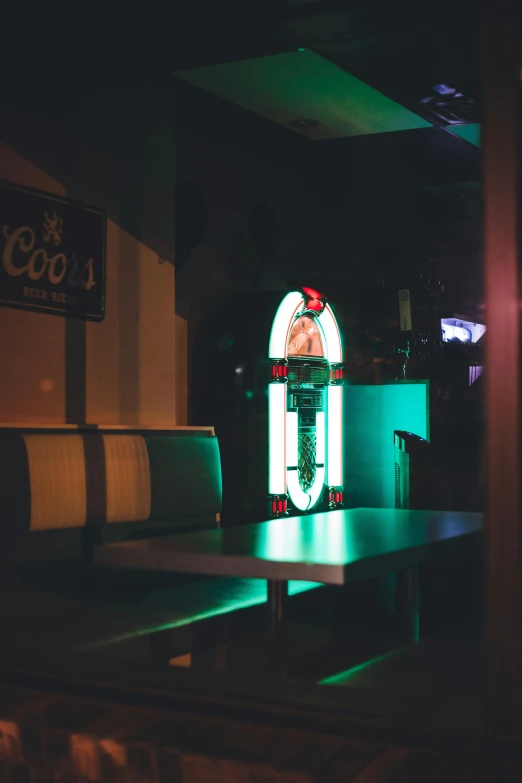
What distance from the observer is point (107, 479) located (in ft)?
14.6

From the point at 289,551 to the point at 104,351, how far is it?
2.59 metres

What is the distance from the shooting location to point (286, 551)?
2.74 m

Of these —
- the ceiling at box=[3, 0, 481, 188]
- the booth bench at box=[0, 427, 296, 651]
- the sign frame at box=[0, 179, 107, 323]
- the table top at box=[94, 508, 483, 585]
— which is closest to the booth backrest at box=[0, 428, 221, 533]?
the booth bench at box=[0, 427, 296, 651]

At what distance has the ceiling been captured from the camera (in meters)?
3.05

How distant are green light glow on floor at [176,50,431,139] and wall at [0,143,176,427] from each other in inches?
49.5

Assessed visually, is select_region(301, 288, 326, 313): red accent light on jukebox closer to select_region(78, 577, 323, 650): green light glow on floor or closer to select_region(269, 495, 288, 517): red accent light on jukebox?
select_region(269, 495, 288, 517): red accent light on jukebox

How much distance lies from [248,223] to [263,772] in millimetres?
5517

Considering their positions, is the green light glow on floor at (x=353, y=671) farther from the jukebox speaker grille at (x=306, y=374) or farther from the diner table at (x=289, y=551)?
the jukebox speaker grille at (x=306, y=374)

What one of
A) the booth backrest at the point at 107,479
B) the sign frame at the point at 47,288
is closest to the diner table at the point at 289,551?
the booth backrest at the point at 107,479

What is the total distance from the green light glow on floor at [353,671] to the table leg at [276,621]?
174 millimetres

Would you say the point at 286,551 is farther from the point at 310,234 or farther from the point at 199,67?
the point at 310,234

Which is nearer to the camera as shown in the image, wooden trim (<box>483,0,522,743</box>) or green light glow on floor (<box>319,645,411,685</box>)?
wooden trim (<box>483,0,522,743</box>)

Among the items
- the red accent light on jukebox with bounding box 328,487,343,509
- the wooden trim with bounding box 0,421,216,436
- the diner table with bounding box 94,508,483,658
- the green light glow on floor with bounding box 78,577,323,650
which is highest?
the wooden trim with bounding box 0,421,216,436

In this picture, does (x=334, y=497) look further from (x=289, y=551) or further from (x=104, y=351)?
(x=289, y=551)
